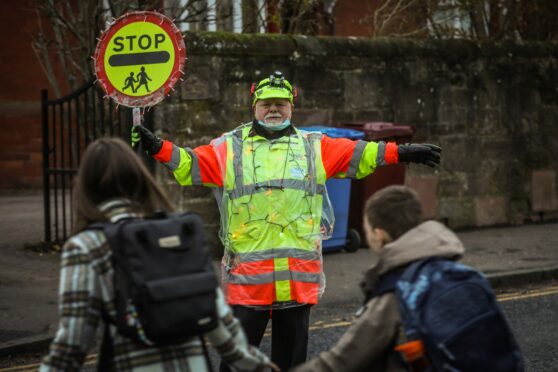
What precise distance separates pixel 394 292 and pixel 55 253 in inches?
341

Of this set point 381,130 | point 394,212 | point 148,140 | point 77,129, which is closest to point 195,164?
→ point 148,140

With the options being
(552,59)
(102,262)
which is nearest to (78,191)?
(102,262)

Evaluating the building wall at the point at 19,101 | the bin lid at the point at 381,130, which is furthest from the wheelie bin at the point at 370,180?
the building wall at the point at 19,101

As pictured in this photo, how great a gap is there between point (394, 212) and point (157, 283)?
0.84 meters

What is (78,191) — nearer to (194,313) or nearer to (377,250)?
(194,313)

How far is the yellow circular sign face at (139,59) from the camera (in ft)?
22.9

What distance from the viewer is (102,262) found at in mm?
3254

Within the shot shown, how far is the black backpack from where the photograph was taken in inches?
126

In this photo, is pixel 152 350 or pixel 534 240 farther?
pixel 534 240

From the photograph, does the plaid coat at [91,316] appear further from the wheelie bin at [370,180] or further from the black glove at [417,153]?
the wheelie bin at [370,180]

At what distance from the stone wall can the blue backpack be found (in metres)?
7.69

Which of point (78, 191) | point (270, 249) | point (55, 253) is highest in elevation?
point (78, 191)

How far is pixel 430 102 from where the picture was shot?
1336 centimetres

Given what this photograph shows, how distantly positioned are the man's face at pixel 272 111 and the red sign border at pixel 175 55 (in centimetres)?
167
